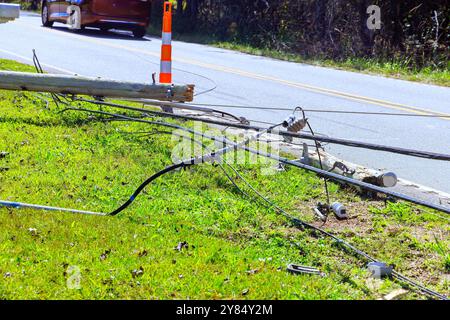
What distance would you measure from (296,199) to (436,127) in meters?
3.79

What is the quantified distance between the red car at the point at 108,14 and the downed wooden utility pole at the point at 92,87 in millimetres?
10884

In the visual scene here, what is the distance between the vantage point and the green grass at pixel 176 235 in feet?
13.1

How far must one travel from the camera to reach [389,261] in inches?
178

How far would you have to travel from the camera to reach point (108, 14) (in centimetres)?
1853

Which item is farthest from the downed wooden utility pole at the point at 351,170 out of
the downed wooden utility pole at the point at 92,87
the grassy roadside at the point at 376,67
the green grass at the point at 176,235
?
the grassy roadside at the point at 376,67

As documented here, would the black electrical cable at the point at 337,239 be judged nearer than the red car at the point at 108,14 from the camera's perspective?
Yes

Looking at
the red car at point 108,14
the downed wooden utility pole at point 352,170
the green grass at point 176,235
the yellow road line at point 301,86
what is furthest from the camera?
the red car at point 108,14

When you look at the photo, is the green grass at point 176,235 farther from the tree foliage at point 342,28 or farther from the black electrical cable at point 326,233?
the tree foliage at point 342,28

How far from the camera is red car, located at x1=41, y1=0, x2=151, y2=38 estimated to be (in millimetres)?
18438

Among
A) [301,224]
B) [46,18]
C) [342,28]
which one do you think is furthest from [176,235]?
[46,18]

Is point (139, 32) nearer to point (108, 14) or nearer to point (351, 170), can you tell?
point (108, 14)

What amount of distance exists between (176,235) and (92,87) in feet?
11.5
